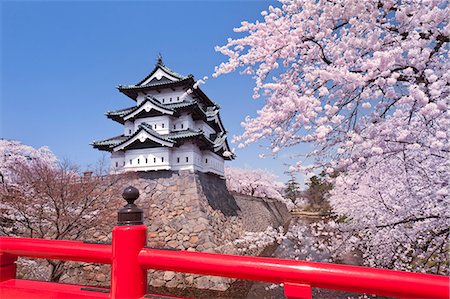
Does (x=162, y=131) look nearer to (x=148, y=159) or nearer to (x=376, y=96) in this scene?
(x=148, y=159)

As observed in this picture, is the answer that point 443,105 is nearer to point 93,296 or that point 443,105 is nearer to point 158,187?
point 93,296

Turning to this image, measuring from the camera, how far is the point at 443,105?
2.51 m

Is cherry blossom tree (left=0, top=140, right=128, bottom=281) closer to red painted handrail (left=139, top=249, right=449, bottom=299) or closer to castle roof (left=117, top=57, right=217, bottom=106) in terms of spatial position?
red painted handrail (left=139, top=249, right=449, bottom=299)

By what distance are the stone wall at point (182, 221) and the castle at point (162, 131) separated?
793 mm

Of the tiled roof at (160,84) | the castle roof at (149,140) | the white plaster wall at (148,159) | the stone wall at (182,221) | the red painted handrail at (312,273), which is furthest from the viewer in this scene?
the tiled roof at (160,84)

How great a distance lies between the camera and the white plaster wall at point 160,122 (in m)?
14.9

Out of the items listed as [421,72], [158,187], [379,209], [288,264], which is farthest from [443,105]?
[158,187]

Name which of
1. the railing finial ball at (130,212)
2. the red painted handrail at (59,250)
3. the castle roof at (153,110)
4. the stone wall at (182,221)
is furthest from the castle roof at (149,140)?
the railing finial ball at (130,212)

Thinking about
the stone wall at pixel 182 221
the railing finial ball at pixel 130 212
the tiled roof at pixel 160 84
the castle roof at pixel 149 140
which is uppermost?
the tiled roof at pixel 160 84

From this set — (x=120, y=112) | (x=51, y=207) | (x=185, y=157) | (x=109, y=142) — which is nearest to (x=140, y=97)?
(x=120, y=112)

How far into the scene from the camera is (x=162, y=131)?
1495 cm

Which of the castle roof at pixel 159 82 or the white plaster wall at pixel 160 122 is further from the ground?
the castle roof at pixel 159 82

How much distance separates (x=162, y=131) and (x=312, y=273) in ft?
47.1

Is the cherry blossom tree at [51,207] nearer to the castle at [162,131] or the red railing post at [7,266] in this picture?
the castle at [162,131]
